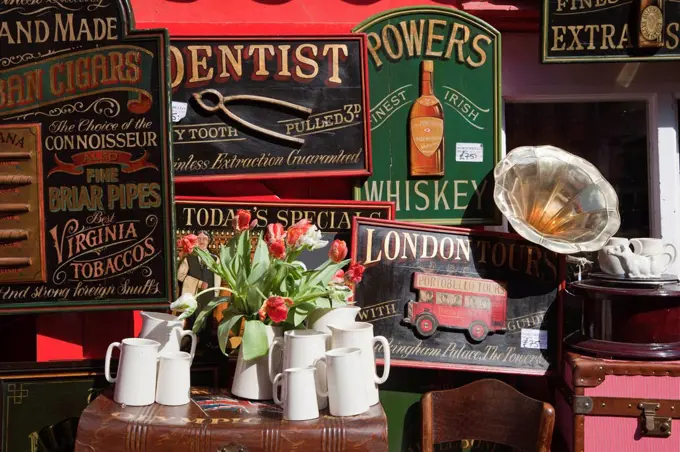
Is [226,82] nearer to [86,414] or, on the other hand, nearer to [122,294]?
[122,294]

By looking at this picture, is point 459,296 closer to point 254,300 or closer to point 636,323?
point 636,323

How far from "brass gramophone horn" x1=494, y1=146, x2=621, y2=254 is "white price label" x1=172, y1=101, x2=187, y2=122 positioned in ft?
4.99

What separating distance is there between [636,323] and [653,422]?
1.39 ft

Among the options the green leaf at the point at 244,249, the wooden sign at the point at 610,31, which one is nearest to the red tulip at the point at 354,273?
the green leaf at the point at 244,249

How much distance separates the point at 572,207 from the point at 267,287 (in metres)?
1.56

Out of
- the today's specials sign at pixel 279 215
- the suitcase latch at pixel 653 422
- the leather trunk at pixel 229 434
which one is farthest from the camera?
the today's specials sign at pixel 279 215

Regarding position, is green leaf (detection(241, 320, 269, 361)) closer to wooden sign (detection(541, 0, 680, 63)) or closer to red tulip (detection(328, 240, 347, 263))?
red tulip (detection(328, 240, 347, 263))

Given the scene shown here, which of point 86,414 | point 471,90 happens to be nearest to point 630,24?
point 471,90

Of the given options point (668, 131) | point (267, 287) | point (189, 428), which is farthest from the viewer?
point (668, 131)

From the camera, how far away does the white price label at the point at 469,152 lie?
12.8ft

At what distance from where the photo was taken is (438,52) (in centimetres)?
389

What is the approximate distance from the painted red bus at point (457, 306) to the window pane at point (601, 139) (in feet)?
2.94

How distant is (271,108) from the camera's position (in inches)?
150

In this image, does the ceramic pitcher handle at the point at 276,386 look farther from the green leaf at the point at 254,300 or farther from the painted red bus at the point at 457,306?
the painted red bus at the point at 457,306
